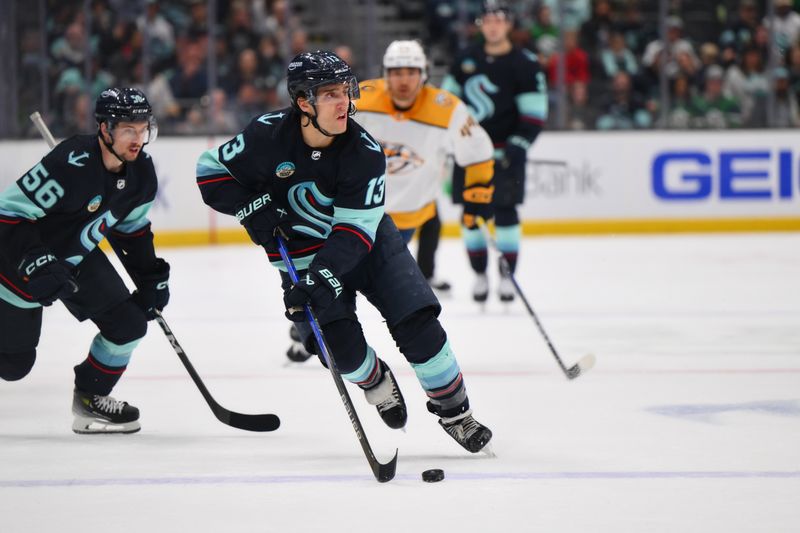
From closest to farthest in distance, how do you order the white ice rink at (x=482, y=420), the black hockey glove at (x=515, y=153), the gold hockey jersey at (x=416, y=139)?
the white ice rink at (x=482, y=420) → the gold hockey jersey at (x=416, y=139) → the black hockey glove at (x=515, y=153)

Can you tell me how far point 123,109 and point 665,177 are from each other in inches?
255

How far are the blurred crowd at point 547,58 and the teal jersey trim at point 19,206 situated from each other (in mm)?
5301

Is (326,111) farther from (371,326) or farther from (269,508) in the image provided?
(371,326)

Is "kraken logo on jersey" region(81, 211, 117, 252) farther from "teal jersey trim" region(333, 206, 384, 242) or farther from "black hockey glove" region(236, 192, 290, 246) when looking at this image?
"teal jersey trim" region(333, 206, 384, 242)

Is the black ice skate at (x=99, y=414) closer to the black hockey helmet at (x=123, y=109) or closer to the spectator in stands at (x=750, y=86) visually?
the black hockey helmet at (x=123, y=109)

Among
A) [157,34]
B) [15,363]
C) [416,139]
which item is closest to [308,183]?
[15,363]

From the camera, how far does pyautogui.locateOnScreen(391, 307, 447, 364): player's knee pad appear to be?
125 inches

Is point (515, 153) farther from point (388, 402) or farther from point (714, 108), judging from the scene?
point (714, 108)

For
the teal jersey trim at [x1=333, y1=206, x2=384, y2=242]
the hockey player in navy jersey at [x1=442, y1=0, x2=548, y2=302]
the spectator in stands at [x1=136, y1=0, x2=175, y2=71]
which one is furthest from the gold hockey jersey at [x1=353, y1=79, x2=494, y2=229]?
the spectator in stands at [x1=136, y1=0, x2=175, y2=71]

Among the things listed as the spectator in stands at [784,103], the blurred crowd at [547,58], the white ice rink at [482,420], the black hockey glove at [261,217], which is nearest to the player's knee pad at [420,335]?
the white ice rink at [482,420]

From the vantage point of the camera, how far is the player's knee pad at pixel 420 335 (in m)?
3.18

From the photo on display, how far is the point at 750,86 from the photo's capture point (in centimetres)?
973

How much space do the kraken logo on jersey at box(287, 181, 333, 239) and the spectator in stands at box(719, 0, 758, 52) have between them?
7.27 metres

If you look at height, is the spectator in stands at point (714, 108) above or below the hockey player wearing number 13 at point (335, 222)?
below
